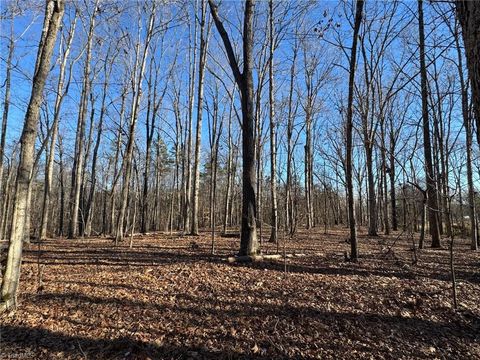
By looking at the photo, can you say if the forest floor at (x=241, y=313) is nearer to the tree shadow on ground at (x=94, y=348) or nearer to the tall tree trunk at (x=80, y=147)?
the tree shadow on ground at (x=94, y=348)

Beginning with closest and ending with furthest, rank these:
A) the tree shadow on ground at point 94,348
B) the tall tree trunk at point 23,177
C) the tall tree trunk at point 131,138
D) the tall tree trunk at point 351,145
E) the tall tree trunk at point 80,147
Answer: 1. the tree shadow on ground at point 94,348
2. the tall tree trunk at point 23,177
3. the tall tree trunk at point 351,145
4. the tall tree trunk at point 131,138
5. the tall tree trunk at point 80,147

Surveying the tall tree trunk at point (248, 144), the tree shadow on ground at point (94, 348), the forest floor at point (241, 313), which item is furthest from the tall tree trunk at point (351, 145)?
the tree shadow on ground at point (94, 348)

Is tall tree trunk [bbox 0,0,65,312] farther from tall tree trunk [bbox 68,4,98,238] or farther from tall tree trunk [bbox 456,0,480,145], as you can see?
tall tree trunk [bbox 68,4,98,238]

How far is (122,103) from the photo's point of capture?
17.2 m

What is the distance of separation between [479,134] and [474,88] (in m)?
0.29

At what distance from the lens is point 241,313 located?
387 centimetres

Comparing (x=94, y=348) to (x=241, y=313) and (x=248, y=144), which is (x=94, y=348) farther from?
(x=248, y=144)

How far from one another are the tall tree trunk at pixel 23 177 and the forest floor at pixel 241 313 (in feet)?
1.28

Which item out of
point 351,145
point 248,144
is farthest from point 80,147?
point 351,145

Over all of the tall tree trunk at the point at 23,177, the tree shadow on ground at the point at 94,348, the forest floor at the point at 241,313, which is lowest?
the tree shadow on ground at the point at 94,348

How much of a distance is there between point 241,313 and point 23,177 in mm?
3476

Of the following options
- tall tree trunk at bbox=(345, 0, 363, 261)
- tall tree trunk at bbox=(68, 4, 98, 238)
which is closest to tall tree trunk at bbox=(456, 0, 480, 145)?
tall tree trunk at bbox=(345, 0, 363, 261)

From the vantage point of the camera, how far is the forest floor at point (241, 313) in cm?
313

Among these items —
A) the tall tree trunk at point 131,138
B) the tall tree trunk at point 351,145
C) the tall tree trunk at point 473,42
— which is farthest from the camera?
the tall tree trunk at point 131,138
